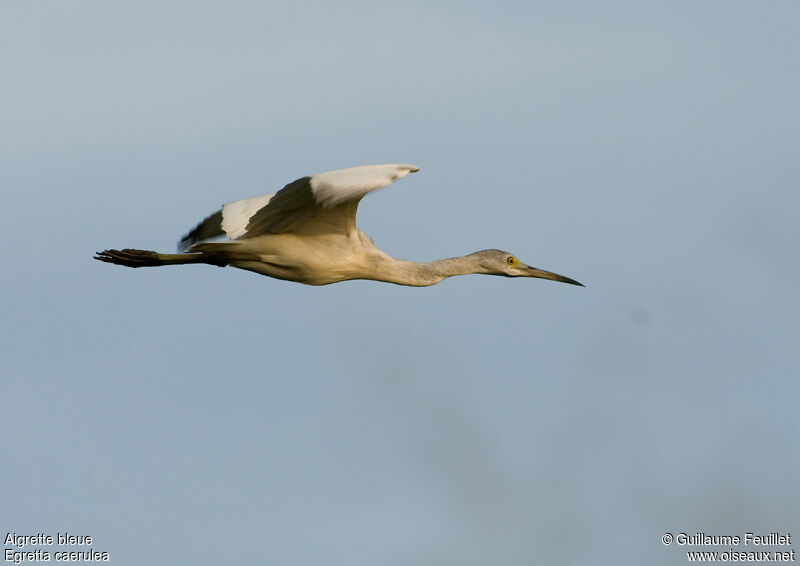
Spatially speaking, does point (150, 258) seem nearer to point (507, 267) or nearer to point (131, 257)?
point (131, 257)

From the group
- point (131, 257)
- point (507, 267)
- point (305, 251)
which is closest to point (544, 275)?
point (507, 267)

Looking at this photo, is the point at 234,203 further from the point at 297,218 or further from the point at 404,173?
the point at 404,173

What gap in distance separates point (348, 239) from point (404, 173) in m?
2.75

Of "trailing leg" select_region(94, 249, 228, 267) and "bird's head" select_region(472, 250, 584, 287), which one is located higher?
"trailing leg" select_region(94, 249, 228, 267)

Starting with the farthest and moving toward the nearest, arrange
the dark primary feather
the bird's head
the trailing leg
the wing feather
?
1. the dark primary feather
2. the bird's head
3. the trailing leg
4. the wing feather

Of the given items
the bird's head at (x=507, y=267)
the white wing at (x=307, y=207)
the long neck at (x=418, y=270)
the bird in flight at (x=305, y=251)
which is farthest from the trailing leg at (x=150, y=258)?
the bird's head at (x=507, y=267)

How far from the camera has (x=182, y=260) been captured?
23.1 m

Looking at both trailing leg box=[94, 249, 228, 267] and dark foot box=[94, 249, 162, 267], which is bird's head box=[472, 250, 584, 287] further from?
dark foot box=[94, 249, 162, 267]

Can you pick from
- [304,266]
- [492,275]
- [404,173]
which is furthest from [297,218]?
[492,275]

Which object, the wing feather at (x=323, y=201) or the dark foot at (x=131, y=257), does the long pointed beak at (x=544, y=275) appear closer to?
the wing feather at (x=323, y=201)

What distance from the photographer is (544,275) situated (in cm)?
2448

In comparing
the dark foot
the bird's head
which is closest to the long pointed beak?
the bird's head

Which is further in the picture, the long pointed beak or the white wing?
the long pointed beak

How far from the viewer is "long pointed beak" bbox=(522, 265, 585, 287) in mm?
24422
